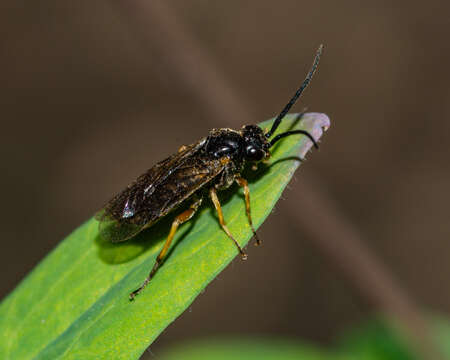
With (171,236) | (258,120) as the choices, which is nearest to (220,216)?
(171,236)

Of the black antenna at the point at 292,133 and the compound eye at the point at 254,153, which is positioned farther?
the compound eye at the point at 254,153

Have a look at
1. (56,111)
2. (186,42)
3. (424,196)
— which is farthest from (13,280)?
(424,196)

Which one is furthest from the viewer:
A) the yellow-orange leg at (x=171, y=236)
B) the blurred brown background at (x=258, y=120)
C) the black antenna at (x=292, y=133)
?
the blurred brown background at (x=258, y=120)

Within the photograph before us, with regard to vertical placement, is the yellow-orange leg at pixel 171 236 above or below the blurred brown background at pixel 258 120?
below

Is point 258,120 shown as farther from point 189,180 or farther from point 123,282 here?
point 123,282

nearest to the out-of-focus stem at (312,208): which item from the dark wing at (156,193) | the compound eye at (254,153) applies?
the dark wing at (156,193)

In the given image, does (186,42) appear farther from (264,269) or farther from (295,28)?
(295,28)

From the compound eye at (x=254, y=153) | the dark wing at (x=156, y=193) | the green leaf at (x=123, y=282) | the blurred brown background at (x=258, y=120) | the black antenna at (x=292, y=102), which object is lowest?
the green leaf at (x=123, y=282)

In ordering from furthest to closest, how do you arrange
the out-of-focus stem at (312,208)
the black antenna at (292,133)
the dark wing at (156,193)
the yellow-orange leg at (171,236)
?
the out-of-focus stem at (312,208) → the dark wing at (156,193) → the black antenna at (292,133) → the yellow-orange leg at (171,236)

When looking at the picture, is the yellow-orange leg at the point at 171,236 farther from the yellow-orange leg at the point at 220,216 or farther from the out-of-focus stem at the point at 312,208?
the out-of-focus stem at the point at 312,208
